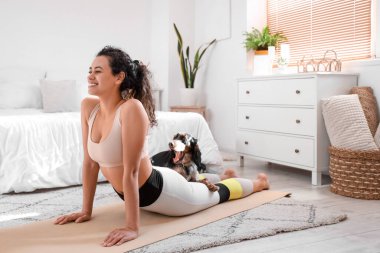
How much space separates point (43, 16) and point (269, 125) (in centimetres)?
300

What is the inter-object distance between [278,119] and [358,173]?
955 millimetres

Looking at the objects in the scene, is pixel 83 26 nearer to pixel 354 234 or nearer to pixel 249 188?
pixel 249 188

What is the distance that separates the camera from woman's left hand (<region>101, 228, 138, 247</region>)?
1947mm

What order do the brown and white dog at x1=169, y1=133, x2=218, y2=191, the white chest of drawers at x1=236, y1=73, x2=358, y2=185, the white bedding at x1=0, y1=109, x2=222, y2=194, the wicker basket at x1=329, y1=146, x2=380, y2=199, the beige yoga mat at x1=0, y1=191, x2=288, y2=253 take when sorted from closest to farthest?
the beige yoga mat at x1=0, y1=191, x2=288, y2=253 → the brown and white dog at x1=169, y1=133, x2=218, y2=191 → the wicker basket at x1=329, y1=146, x2=380, y2=199 → the white bedding at x1=0, y1=109, x2=222, y2=194 → the white chest of drawers at x1=236, y1=73, x2=358, y2=185

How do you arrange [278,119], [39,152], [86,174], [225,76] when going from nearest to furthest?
[86,174], [39,152], [278,119], [225,76]

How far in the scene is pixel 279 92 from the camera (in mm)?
3777

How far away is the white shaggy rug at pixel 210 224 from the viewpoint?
205 cm

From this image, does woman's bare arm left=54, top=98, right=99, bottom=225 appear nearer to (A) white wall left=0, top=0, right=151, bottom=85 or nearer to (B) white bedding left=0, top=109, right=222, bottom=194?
(B) white bedding left=0, top=109, right=222, bottom=194

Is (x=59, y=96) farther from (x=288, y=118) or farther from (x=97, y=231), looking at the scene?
(x=97, y=231)

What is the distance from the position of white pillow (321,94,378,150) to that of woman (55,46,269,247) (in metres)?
1.28

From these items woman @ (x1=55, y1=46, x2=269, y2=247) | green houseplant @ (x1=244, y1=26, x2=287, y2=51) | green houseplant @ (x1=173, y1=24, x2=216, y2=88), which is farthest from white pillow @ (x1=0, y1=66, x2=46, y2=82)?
woman @ (x1=55, y1=46, x2=269, y2=247)

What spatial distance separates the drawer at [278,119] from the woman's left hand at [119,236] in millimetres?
1878

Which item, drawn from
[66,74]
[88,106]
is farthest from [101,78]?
A: [66,74]

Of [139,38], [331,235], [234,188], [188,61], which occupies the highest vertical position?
[139,38]
